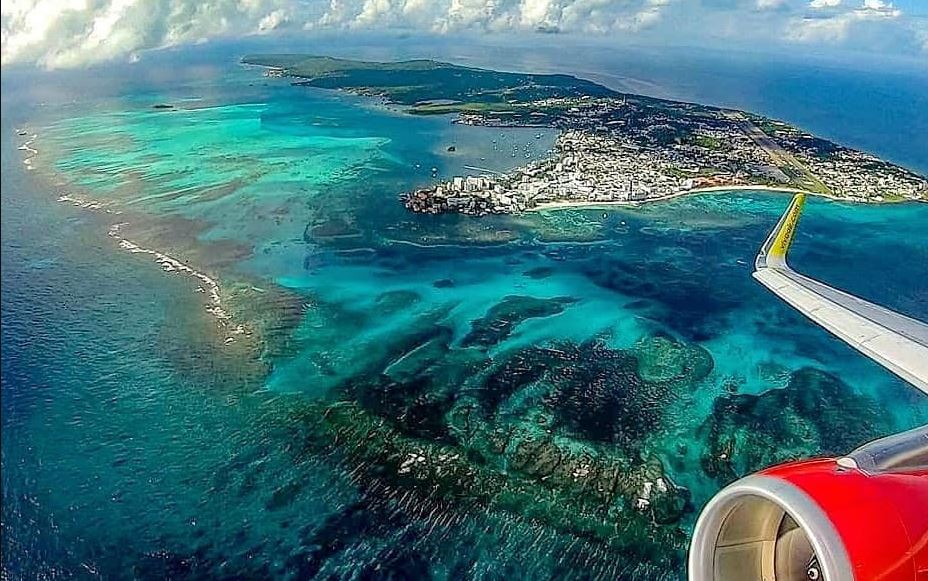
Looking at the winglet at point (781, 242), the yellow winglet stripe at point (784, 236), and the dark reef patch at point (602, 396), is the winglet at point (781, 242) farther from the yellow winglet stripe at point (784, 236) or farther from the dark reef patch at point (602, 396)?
the dark reef patch at point (602, 396)

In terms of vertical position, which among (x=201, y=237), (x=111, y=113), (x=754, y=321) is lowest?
(x=754, y=321)

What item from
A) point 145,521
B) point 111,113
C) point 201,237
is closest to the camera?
point 145,521

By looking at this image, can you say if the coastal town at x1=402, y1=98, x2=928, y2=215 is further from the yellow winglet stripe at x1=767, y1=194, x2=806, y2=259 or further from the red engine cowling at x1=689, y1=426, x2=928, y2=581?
the red engine cowling at x1=689, y1=426, x2=928, y2=581

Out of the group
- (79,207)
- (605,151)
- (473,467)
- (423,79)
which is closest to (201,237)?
(79,207)

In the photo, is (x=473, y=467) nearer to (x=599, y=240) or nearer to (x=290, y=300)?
(x=290, y=300)

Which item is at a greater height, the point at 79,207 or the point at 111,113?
the point at 111,113

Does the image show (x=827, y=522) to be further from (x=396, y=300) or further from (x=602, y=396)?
(x=396, y=300)

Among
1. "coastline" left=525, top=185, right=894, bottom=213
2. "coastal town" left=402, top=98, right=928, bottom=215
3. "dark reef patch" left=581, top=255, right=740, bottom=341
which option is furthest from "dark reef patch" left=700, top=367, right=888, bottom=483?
"coastal town" left=402, top=98, right=928, bottom=215

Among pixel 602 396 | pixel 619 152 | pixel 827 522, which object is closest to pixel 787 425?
pixel 602 396
